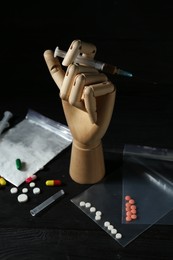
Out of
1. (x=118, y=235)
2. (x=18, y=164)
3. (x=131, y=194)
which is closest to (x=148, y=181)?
(x=131, y=194)

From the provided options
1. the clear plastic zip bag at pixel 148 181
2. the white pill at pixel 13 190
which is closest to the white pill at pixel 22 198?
the white pill at pixel 13 190

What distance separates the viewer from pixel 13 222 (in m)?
0.77

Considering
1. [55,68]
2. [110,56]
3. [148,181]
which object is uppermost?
[55,68]

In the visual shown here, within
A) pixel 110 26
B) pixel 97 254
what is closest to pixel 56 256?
pixel 97 254

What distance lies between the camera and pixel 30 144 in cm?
94

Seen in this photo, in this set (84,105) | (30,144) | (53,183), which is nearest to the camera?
(84,105)

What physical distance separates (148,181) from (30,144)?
26 cm

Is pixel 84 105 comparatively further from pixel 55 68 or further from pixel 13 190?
pixel 13 190

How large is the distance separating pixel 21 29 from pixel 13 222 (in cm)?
47

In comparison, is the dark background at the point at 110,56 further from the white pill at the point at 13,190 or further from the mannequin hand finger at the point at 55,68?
the mannequin hand finger at the point at 55,68

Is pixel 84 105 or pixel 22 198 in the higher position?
pixel 84 105

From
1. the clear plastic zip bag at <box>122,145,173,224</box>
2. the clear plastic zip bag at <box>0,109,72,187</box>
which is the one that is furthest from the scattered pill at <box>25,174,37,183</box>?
the clear plastic zip bag at <box>122,145,173,224</box>

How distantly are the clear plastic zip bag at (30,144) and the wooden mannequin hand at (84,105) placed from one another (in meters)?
0.09

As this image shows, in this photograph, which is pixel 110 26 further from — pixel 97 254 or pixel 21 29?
pixel 97 254
